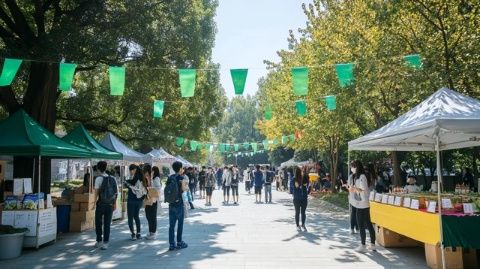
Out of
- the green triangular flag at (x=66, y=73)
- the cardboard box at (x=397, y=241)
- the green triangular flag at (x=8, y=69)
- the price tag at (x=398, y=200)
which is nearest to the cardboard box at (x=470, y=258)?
the price tag at (x=398, y=200)

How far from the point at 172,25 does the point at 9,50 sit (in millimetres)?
6302

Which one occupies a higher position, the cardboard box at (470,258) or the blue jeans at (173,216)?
the blue jeans at (173,216)

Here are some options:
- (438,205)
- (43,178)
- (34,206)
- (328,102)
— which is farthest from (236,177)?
(438,205)

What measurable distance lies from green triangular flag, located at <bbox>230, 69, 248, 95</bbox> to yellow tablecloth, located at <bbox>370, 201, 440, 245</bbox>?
4.78 metres

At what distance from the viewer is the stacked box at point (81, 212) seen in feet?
40.3

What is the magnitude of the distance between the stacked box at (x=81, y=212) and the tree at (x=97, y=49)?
6.55 feet

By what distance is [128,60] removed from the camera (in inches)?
660

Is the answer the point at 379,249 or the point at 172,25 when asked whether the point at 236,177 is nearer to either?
the point at 172,25

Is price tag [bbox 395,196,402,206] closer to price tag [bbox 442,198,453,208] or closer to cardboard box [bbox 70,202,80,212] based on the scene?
price tag [bbox 442,198,453,208]

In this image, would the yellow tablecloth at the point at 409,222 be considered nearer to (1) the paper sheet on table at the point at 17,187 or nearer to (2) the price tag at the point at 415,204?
(2) the price tag at the point at 415,204

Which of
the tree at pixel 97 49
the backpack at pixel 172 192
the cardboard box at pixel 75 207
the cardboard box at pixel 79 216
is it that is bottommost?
the cardboard box at pixel 79 216

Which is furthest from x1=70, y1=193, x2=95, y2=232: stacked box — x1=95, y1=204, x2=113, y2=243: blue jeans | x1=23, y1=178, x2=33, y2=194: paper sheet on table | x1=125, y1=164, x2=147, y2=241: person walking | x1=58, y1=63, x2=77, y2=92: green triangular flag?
x1=95, y1=204, x2=113, y2=243: blue jeans

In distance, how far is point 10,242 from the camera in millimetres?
8703

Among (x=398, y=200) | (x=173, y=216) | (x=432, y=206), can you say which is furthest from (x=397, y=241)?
(x=173, y=216)
